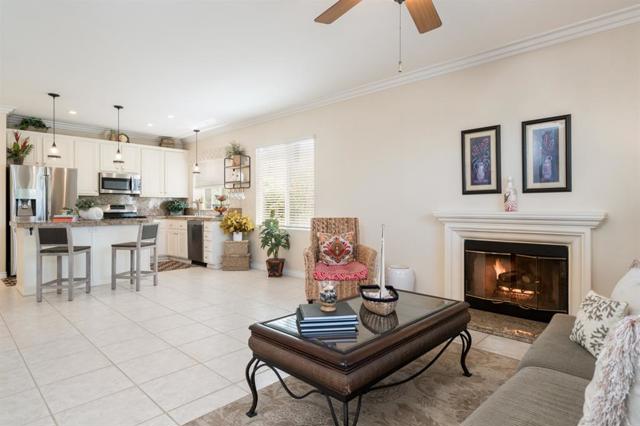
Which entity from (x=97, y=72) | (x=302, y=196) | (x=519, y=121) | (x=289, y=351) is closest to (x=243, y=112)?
(x=302, y=196)

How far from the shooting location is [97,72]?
424cm

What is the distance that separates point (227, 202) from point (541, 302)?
5714mm

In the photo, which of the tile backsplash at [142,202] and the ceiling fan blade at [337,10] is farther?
the tile backsplash at [142,202]

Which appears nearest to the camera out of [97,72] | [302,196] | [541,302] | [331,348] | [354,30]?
[331,348]

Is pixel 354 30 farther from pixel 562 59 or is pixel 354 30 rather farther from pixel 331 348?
pixel 331 348

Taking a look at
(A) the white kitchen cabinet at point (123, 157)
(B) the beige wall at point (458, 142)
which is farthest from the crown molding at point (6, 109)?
(B) the beige wall at point (458, 142)

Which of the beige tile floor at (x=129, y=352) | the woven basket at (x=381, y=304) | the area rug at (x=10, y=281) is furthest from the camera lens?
the area rug at (x=10, y=281)

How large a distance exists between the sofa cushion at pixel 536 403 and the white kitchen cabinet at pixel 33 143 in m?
7.53

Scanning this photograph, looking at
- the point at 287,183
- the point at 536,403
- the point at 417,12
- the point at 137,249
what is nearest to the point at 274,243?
the point at 287,183

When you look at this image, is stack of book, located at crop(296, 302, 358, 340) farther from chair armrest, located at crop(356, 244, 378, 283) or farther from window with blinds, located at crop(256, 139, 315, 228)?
window with blinds, located at crop(256, 139, 315, 228)

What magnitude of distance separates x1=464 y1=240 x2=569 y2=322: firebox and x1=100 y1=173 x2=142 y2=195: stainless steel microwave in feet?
21.6

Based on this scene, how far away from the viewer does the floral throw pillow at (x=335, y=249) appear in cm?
416

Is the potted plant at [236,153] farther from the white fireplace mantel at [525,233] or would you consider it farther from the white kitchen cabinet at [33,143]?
the white fireplace mantel at [525,233]

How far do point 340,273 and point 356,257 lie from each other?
21.9 inches
